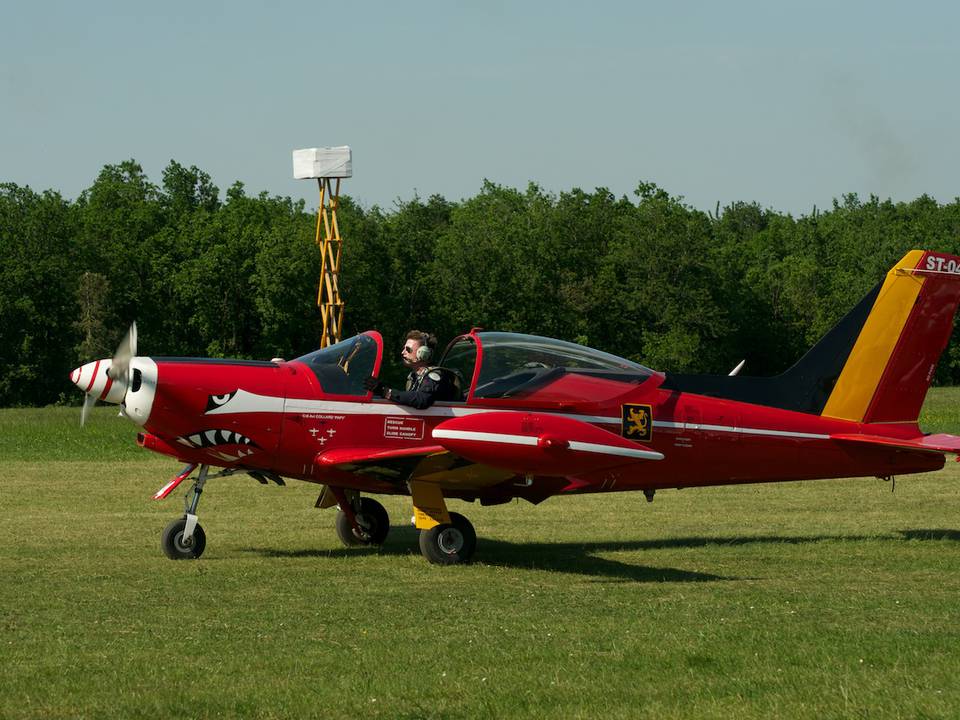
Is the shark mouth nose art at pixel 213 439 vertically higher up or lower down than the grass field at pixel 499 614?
higher up

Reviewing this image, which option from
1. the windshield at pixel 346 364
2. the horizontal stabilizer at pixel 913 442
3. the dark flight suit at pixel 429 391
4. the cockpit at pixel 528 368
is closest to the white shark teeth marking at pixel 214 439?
the windshield at pixel 346 364

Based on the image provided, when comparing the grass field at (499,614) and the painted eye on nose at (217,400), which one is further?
the painted eye on nose at (217,400)

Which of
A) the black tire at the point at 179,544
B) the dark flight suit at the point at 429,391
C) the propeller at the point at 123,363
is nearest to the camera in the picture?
the propeller at the point at 123,363

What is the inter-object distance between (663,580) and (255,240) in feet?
203

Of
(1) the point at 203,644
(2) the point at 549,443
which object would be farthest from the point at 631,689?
(2) the point at 549,443

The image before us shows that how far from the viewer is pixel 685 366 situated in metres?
69.1

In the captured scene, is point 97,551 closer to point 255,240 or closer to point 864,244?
point 255,240

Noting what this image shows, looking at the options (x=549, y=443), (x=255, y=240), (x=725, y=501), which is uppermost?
(x=255, y=240)

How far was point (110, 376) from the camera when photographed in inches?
456

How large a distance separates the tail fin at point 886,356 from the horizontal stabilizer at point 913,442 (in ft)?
0.98

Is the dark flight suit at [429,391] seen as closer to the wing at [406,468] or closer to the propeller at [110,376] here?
the wing at [406,468]

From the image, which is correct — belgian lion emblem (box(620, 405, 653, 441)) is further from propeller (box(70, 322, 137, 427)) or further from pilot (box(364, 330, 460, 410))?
propeller (box(70, 322, 137, 427))

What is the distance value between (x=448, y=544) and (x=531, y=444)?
165cm

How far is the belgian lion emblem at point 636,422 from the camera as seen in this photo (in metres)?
12.8
